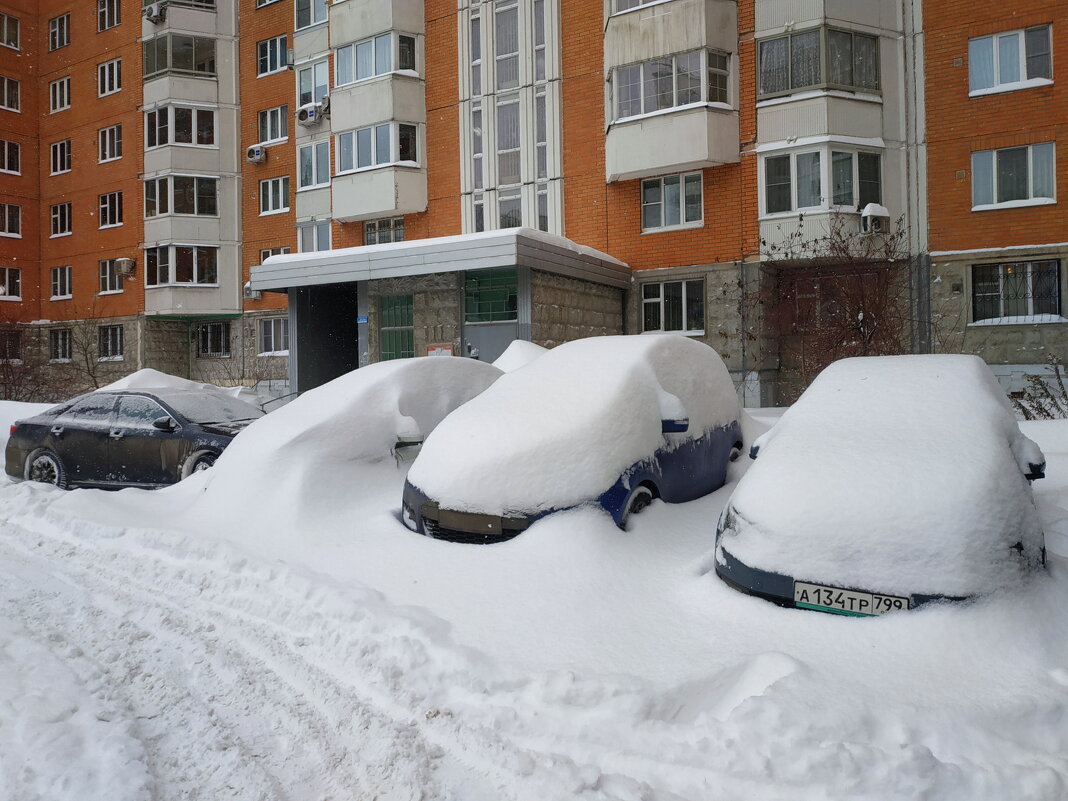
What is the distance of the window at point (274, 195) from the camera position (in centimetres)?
2706

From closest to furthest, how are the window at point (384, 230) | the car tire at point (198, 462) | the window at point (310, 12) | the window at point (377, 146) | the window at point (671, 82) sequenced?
the car tire at point (198, 462), the window at point (671, 82), the window at point (377, 146), the window at point (384, 230), the window at point (310, 12)

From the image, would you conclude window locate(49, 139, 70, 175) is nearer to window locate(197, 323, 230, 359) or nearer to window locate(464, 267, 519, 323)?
window locate(197, 323, 230, 359)

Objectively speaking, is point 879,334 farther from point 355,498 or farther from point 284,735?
point 284,735

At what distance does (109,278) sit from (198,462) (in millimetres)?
24671

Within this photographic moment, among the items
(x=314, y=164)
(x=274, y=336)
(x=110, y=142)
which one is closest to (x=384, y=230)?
(x=314, y=164)

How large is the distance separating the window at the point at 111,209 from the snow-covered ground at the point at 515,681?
28.0 m

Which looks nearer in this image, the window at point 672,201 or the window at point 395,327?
the window at point 395,327

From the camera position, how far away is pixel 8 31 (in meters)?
31.6

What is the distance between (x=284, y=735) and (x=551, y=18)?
21.3 meters

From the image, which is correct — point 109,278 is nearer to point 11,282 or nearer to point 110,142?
point 110,142

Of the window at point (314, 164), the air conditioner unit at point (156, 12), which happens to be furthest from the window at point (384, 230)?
the air conditioner unit at point (156, 12)

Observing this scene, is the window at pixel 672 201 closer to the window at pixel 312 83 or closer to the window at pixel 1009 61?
the window at pixel 1009 61

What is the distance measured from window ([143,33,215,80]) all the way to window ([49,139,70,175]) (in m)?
6.09

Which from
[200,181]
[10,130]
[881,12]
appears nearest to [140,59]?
[200,181]
